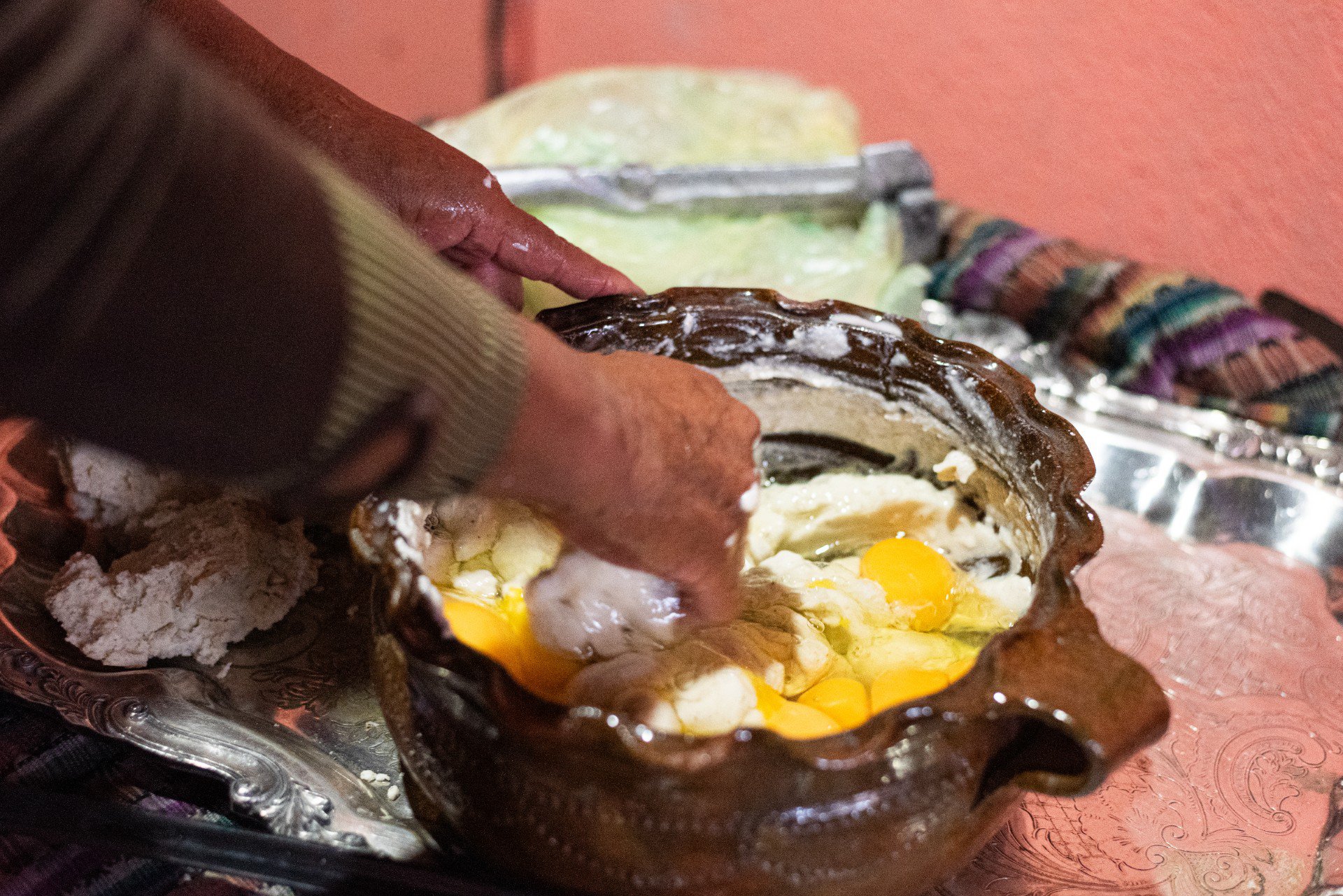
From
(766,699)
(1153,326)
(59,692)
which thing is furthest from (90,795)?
(1153,326)

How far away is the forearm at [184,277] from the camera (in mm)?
427

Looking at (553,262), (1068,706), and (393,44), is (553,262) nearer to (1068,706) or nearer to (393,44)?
(1068,706)

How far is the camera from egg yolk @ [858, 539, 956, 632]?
90 centimetres

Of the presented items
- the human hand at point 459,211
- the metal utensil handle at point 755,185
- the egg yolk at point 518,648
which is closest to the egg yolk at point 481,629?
the egg yolk at point 518,648

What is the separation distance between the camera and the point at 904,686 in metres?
0.77

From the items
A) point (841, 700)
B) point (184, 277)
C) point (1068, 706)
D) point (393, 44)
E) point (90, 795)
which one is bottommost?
point (90, 795)

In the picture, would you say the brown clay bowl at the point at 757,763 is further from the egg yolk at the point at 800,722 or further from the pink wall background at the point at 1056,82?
the pink wall background at the point at 1056,82

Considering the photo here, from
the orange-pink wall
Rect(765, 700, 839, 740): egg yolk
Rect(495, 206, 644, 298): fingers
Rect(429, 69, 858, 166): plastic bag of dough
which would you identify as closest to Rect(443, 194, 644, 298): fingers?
Rect(495, 206, 644, 298): fingers

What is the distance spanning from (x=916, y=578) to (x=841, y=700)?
0.17m

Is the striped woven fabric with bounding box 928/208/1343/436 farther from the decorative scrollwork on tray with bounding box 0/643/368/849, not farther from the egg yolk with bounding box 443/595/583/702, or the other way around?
the decorative scrollwork on tray with bounding box 0/643/368/849

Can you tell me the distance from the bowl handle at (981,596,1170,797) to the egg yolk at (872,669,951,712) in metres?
0.10

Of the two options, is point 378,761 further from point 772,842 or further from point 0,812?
point 772,842

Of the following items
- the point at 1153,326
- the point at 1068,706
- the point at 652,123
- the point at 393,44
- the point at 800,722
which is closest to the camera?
the point at 1068,706

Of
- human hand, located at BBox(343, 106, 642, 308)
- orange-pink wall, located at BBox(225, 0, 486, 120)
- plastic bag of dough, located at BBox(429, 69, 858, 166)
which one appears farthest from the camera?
orange-pink wall, located at BBox(225, 0, 486, 120)
